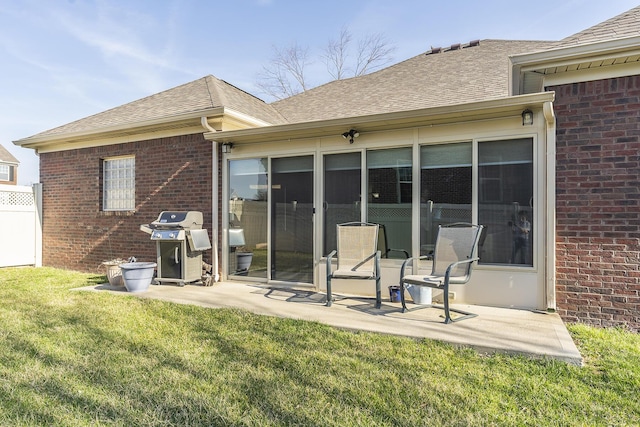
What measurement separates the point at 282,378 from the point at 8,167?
103ft

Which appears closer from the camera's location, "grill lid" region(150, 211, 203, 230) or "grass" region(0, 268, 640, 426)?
"grass" region(0, 268, 640, 426)

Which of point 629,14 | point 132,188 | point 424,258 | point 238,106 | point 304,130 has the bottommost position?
point 424,258

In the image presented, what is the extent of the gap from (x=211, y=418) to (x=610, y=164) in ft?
15.4

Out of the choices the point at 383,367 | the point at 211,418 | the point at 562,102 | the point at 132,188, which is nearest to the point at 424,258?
the point at 383,367

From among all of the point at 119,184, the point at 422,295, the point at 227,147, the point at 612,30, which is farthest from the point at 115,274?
the point at 612,30

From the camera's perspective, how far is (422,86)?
7348 mm

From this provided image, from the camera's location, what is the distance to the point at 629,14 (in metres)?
4.63

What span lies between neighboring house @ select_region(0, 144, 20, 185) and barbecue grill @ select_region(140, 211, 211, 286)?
2626cm

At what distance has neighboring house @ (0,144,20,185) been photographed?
25.0 metres

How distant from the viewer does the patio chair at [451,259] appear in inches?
162

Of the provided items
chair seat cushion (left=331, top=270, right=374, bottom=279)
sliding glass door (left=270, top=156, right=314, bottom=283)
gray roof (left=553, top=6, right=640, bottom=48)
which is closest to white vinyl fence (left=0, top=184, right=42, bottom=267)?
sliding glass door (left=270, top=156, right=314, bottom=283)

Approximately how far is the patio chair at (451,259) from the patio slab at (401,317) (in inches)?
9.9

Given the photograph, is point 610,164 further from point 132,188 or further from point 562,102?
point 132,188

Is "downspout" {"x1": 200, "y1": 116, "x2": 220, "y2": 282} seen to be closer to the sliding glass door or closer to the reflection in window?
the reflection in window
